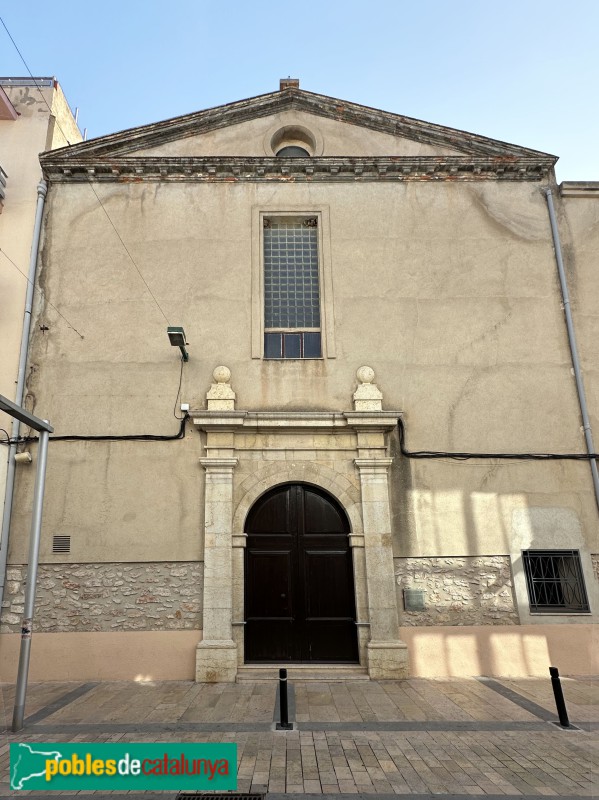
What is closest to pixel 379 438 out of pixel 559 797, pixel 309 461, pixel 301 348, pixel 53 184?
pixel 309 461

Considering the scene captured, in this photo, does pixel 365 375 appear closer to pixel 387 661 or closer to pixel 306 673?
pixel 387 661

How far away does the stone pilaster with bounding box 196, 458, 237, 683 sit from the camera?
740cm

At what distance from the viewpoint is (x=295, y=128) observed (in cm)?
1029

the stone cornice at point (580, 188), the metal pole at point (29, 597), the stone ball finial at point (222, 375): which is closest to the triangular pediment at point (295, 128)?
the stone cornice at point (580, 188)

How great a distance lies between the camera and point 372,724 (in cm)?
561

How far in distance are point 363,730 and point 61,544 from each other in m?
5.28

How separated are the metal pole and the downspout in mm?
2097

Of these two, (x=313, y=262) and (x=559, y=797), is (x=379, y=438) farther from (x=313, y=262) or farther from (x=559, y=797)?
(x=559, y=797)

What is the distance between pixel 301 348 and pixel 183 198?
3.77m

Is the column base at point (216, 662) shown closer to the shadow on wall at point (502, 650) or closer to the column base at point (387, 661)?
the column base at point (387, 661)

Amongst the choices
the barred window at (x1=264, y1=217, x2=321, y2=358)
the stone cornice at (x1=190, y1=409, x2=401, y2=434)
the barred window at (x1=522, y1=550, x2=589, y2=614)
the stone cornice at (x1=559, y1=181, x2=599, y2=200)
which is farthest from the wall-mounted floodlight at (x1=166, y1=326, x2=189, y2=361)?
the stone cornice at (x1=559, y1=181, x2=599, y2=200)

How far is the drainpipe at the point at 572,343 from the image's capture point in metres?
8.45

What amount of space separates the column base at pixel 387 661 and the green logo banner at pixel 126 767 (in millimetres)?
3769

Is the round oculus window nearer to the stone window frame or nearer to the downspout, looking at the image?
the stone window frame
